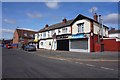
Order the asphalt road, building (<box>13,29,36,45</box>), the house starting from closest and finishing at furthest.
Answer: the asphalt road, the house, building (<box>13,29,36,45</box>)

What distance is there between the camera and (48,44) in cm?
4734

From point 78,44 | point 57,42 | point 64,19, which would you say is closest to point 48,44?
point 57,42

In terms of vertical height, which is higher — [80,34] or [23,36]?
[23,36]

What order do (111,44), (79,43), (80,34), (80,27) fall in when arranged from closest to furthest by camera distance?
1. (111,44)
2. (80,34)
3. (79,43)
4. (80,27)

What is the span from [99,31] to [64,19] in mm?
12419

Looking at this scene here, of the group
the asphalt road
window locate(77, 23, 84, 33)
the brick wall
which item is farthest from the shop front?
the asphalt road

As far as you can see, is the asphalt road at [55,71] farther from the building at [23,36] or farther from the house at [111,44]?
the building at [23,36]

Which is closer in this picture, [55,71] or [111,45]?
[55,71]

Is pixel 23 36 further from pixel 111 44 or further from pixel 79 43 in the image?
pixel 111 44

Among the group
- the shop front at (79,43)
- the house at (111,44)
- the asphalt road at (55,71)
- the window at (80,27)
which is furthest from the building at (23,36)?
the asphalt road at (55,71)

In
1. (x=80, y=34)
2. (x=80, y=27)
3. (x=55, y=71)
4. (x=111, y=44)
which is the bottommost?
(x=55, y=71)

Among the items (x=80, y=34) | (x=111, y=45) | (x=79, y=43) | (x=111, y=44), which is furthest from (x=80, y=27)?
(x=111, y=45)

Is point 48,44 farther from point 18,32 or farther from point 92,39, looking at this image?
point 18,32

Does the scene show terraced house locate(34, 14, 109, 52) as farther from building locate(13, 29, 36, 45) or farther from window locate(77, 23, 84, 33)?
building locate(13, 29, 36, 45)
